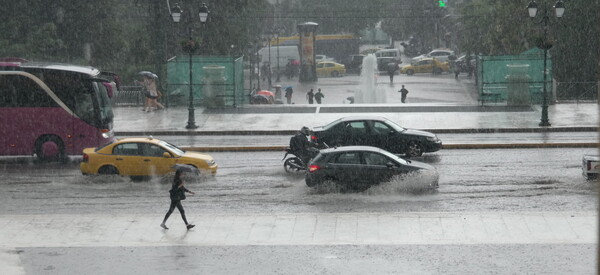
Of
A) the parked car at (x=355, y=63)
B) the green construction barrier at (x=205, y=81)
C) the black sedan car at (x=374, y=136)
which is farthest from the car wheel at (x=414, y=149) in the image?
the parked car at (x=355, y=63)

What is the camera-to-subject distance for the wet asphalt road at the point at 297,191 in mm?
22859

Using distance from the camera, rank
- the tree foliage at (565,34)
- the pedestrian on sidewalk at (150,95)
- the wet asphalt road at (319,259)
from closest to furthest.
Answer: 1. the wet asphalt road at (319,259)
2. the pedestrian on sidewalk at (150,95)
3. the tree foliage at (565,34)

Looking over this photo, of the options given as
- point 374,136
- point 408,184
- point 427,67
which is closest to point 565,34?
point 427,67

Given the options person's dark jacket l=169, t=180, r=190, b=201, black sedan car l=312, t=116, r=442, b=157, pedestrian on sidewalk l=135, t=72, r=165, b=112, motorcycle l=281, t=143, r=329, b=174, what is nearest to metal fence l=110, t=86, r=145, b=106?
pedestrian on sidewalk l=135, t=72, r=165, b=112

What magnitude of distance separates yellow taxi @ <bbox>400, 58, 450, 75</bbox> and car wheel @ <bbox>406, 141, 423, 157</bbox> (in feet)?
168

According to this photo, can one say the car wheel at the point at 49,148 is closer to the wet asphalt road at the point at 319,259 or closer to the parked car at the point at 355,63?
the wet asphalt road at the point at 319,259

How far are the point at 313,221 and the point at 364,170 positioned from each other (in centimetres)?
303

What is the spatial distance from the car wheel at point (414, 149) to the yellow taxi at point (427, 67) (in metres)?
51.2

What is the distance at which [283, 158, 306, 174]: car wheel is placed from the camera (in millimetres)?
27047

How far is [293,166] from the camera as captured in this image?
89.6 ft

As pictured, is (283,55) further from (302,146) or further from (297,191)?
(297,191)

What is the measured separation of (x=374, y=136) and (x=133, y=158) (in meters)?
7.43

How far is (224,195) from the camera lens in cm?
2456

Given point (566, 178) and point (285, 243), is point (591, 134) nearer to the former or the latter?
point (566, 178)
